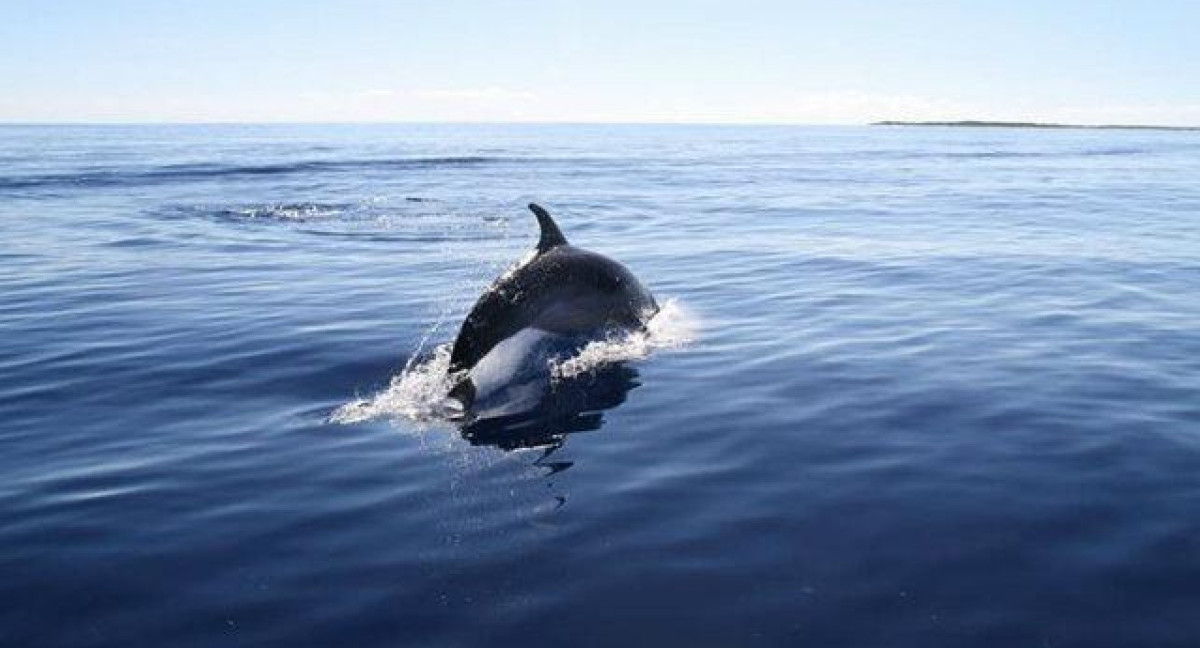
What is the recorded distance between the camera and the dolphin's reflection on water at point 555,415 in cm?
960

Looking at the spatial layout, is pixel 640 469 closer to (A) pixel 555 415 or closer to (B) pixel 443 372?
(A) pixel 555 415

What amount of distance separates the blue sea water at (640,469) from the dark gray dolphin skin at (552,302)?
916 millimetres

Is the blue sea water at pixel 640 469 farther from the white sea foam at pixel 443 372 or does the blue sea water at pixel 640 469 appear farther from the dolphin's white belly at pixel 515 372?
the dolphin's white belly at pixel 515 372

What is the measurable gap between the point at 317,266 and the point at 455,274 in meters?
3.46

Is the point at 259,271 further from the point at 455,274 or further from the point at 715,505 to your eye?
the point at 715,505

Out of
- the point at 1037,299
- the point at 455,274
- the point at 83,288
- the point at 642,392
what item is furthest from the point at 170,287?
the point at 1037,299

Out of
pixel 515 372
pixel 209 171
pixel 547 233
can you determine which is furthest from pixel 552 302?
pixel 209 171

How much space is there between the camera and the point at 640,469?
342 inches

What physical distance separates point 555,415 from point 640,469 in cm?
186

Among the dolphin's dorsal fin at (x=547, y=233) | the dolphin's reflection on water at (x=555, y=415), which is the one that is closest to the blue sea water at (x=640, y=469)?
the dolphin's reflection on water at (x=555, y=415)

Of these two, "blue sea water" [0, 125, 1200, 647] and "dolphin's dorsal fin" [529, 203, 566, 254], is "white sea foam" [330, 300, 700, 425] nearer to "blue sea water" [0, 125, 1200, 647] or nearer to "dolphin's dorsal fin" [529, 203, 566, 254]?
"blue sea water" [0, 125, 1200, 647]

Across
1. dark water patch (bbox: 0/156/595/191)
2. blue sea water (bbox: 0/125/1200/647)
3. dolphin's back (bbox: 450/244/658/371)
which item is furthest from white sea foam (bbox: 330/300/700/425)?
dark water patch (bbox: 0/156/595/191)

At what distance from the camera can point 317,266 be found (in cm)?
2292

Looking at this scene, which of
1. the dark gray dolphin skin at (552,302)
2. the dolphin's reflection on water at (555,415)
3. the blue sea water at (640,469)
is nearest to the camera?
the blue sea water at (640,469)
